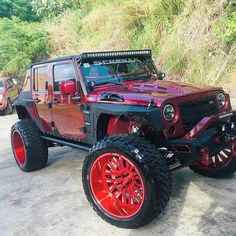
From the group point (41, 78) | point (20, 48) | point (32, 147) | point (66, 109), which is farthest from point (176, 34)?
point (20, 48)

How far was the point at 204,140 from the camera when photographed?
404 cm

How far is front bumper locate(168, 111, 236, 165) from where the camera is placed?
395 centimetres

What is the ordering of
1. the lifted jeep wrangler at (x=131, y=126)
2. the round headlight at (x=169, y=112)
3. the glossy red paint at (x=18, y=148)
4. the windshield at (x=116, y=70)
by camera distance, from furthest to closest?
the glossy red paint at (x=18, y=148)
the windshield at (x=116, y=70)
the round headlight at (x=169, y=112)
the lifted jeep wrangler at (x=131, y=126)

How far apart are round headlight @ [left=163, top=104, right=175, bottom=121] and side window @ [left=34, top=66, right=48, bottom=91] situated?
93.8 inches

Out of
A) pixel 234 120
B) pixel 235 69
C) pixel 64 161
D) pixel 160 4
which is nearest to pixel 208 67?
pixel 235 69

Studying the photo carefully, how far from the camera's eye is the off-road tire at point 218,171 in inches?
197

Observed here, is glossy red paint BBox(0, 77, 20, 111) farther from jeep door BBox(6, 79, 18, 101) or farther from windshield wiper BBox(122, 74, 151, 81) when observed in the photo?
windshield wiper BBox(122, 74, 151, 81)

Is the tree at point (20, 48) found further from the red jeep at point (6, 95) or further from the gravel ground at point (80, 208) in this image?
the gravel ground at point (80, 208)

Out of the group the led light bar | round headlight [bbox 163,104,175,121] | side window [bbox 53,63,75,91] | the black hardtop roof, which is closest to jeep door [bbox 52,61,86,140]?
side window [bbox 53,63,75,91]

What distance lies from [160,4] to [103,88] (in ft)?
24.7

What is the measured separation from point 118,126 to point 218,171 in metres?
1.49

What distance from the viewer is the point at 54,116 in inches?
223

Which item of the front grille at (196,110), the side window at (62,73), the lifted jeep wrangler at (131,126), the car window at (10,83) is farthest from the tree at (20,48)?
the front grille at (196,110)

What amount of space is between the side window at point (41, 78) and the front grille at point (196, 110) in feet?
7.95
